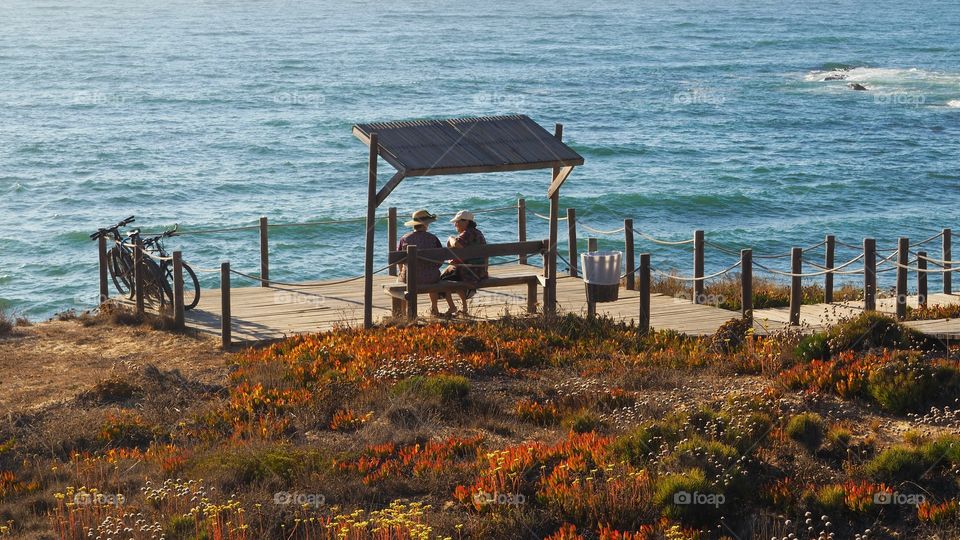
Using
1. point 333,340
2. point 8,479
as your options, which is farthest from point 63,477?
point 333,340

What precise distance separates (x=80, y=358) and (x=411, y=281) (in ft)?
13.9

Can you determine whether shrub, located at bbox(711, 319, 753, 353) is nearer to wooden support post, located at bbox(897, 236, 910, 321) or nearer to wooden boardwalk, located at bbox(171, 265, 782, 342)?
wooden boardwalk, located at bbox(171, 265, 782, 342)

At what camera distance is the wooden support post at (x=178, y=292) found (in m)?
16.0

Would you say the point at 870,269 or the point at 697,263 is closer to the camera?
the point at 870,269

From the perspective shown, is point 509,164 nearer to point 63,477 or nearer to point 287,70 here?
point 63,477

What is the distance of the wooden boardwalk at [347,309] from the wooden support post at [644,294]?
2.12ft

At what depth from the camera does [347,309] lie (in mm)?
17359

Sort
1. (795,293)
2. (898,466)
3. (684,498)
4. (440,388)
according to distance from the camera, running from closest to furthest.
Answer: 1. (684,498)
2. (898,466)
3. (440,388)
4. (795,293)

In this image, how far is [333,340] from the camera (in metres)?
14.8

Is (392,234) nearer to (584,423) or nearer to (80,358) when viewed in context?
(80,358)

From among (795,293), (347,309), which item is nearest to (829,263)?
(795,293)

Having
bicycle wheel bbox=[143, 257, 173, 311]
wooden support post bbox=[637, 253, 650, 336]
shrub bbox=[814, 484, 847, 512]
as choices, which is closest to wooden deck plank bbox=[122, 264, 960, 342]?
wooden support post bbox=[637, 253, 650, 336]

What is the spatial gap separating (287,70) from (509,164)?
2408 inches

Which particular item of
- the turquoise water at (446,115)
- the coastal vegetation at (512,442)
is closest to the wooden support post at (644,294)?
the coastal vegetation at (512,442)
